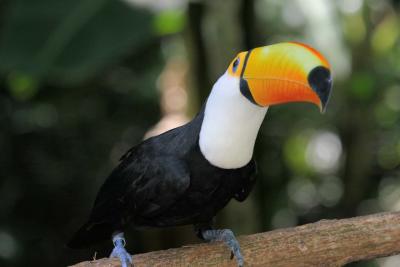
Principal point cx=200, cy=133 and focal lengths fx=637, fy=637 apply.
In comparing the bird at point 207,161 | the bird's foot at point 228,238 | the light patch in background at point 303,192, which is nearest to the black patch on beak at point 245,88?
the bird at point 207,161

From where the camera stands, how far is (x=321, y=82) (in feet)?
5.63

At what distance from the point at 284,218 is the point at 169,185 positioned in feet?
9.61

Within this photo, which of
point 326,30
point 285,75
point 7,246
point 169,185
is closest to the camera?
point 285,75

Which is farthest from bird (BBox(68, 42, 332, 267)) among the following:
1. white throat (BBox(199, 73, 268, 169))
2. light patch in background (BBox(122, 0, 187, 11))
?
light patch in background (BBox(122, 0, 187, 11))

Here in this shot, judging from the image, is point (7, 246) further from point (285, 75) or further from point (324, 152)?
point (285, 75)

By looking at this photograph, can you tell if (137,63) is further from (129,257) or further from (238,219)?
(129,257)

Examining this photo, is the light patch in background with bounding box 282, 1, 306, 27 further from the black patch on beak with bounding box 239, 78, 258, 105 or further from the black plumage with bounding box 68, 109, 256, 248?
the black patch on beak with bounding box 239, 78, 258, 105

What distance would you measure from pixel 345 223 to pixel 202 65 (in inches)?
67.5

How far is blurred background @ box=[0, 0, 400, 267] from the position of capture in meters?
3.82

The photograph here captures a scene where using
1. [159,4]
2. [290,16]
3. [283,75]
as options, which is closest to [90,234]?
[283,75]

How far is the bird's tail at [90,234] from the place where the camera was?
8.00 feet

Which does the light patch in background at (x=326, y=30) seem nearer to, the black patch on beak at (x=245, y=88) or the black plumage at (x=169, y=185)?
the black plumage at (x=169, y=185)

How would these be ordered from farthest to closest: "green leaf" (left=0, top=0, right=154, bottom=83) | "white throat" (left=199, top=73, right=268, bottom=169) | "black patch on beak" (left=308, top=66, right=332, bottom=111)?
1. "green leaf" (left=0, top=0, right=154, bottom=83)
2. "white throat" (left=199, top=73, right=268, bottom=169)
3. "black patch on beak" (left=308, top=66, right=332, bottom=111)

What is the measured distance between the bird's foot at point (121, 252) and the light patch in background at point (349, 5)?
247 cm
